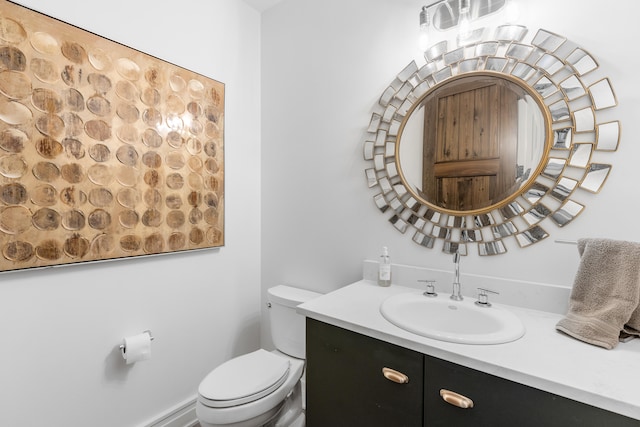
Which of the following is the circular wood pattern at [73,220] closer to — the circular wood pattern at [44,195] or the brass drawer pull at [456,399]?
the circular wood pattern at [44,195]

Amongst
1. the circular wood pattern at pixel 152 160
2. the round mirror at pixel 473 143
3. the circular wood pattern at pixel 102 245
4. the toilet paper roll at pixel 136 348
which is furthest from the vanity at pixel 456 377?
the circular wood pattern at pixel 152 160

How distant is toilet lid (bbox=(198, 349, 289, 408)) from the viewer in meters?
1.25

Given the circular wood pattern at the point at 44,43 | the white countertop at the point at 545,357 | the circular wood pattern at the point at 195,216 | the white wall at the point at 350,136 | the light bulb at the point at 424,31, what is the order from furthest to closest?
the circular wood pattern at the point at 195,216, the light bulb at the point at 424,31, the circular wood pattern at the point at 44,43, the white wall at the point at 350,136, the white countertop at the point at 545,357

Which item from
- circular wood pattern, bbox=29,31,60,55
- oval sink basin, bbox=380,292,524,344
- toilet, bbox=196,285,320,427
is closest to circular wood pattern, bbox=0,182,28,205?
circular wood pattern, bbox=29,31,60,55

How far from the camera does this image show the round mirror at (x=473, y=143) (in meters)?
1.23

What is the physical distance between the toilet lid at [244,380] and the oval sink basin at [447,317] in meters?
0.60

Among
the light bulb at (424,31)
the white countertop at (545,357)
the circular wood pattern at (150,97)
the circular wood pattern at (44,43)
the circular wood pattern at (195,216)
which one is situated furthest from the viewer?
the circular wood pattern at (195,216)

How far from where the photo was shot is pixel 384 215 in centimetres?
161

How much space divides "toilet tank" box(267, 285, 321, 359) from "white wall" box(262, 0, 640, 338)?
5.8 inches

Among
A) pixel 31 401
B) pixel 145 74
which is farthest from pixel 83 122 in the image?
pixel 31 401

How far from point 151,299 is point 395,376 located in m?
1.26

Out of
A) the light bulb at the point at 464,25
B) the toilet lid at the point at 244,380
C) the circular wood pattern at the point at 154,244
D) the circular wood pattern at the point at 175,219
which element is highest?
the light bulb at the point at 464,25

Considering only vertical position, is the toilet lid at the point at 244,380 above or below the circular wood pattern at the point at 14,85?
below

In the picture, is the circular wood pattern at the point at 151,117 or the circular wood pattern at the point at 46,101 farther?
the circular wood pattern at the point at 151,117
